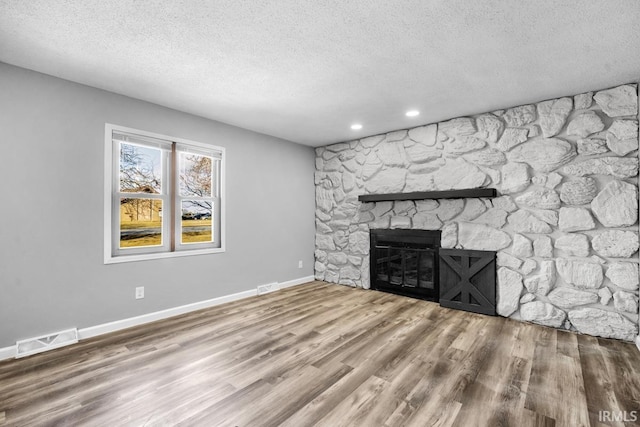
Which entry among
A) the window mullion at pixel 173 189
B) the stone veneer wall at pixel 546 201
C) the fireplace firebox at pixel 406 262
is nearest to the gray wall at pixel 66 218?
the window mullion at pixel 173 189

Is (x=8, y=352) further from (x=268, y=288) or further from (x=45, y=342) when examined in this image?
(x=268, y=288)

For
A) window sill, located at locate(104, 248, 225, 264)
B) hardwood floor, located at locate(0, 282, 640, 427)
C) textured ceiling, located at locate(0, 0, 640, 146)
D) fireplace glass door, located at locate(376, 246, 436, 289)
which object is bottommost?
hardwood floor, located at locate(0, 282, 640, 427)

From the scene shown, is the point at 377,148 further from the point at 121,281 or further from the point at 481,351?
the point at 121,281

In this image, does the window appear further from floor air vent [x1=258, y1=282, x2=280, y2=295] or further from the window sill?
floor air vent [x1=258, y1=282, x2=280, y2=295]

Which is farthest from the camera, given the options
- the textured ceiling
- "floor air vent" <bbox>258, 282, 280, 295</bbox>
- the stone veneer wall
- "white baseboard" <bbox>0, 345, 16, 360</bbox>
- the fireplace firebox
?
"floor air vent" <bbox>258, 282, 280, 295</bbox>

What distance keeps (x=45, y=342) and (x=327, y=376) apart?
7.97ft

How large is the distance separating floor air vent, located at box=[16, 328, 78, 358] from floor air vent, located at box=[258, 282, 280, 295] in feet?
6.84

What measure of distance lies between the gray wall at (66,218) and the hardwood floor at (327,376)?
13.5 inches

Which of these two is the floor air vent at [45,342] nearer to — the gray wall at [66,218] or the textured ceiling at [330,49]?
the gray wall at [66,218]

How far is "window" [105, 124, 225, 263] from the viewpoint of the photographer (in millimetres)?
2947

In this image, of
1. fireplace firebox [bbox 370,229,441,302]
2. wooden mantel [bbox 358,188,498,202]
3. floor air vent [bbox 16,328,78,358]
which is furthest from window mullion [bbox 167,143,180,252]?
fireplace firebox [bbox 370,229,441,302]

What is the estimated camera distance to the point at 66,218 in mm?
2619

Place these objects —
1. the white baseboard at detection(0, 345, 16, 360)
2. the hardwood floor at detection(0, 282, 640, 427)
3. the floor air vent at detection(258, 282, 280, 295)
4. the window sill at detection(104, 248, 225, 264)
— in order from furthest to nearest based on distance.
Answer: the floor air vent at detection(258, 282, 280, 295) → the window sill at detection(104, 248, 225, 264) → the white baseboard at detection(0, 345, 16, 360) → the hardwood floor at detection(0, 282, 640, 427)

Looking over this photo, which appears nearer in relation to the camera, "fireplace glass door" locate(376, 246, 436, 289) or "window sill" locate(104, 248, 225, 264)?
"window sill" locate(104, 248, 225, 264)
